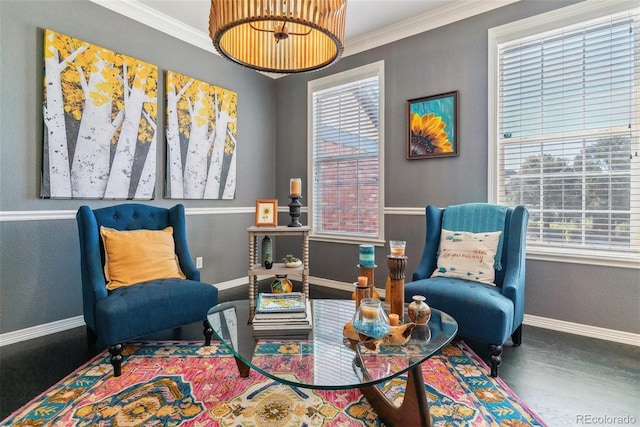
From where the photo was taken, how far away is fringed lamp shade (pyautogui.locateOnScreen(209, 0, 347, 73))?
1297 millimetres

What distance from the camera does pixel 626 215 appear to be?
2.26 meters

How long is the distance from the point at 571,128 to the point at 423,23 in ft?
5.29

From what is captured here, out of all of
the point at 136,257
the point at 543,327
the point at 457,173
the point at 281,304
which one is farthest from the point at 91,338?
the point at 543,327

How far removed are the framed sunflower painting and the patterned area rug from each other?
1.86 m

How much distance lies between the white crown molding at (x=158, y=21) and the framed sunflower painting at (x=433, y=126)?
2.26 m

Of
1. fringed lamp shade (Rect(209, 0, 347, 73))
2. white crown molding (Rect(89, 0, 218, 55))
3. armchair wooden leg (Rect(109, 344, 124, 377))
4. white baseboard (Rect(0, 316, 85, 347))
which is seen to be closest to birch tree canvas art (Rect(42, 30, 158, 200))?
white crown molding (Rect(89, 0, 218, 55))

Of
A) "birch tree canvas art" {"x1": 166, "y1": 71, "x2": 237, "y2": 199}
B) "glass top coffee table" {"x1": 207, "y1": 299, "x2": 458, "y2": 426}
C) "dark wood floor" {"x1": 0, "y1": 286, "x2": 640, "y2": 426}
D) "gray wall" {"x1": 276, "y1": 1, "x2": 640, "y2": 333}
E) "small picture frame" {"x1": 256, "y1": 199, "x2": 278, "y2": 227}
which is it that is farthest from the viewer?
"birch tree canvas art" {"x1": 166, "y1": 71, "x2": 237, "y2": 199}

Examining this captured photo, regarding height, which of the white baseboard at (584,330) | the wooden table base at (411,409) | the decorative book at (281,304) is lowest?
the white baseboard at (584,330)

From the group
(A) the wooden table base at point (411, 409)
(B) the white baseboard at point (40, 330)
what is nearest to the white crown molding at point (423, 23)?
(A) the wooden table base at point (411, 409)

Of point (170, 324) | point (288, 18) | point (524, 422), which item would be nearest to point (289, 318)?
point (170, 324)

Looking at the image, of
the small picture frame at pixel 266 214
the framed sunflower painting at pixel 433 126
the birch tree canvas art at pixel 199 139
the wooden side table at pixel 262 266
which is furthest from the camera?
the birch tree canvas art at pixel 199 139

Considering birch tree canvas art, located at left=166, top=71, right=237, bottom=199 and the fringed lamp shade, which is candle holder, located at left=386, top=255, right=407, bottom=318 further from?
birch tree canvas art, located at left=166, top=71, right=237, bottom=199

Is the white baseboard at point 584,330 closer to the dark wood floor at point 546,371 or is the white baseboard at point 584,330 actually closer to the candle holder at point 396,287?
the dark wood floor at point 546,371

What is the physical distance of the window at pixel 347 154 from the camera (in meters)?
3.48
